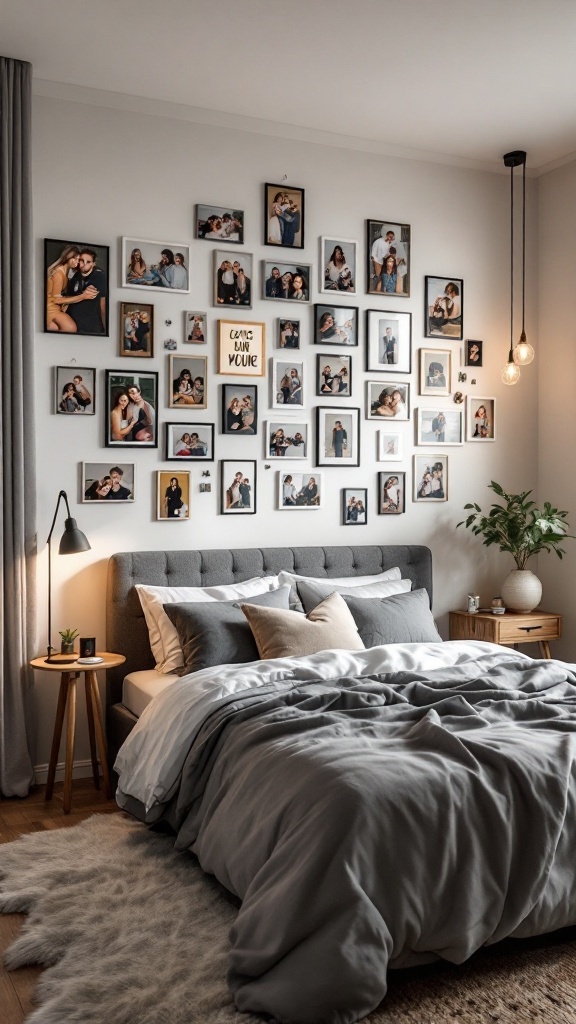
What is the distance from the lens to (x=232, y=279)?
4.89 meters

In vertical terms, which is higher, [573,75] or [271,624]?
[573,75]

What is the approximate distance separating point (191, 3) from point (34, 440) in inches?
78.2

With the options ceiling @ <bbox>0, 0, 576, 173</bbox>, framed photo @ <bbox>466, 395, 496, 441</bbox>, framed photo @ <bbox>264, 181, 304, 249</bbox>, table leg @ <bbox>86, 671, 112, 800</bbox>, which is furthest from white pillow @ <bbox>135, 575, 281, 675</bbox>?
ceiling @ <bbox>0, 0, 576, 173</bbox>

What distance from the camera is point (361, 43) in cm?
406

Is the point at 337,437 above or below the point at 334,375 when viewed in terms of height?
below

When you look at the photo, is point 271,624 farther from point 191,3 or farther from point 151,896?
point 191,3

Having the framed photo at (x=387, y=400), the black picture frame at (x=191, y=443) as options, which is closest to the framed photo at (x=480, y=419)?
the framed photo at (x=387, y=400)

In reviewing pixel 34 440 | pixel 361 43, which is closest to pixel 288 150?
pixel 361 43

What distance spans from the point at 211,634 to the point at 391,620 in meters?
0.93

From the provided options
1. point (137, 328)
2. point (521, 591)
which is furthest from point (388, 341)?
point (521, 591)

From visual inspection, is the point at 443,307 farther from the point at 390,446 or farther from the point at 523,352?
the point at 390,446

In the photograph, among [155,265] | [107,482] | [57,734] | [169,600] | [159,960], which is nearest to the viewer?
[159,960]

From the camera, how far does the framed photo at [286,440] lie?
16.4ft

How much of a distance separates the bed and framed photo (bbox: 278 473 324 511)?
135 centimetres
